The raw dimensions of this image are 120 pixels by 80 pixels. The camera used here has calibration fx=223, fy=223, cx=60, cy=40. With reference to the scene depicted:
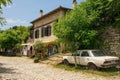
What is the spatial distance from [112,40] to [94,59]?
14.2 ft

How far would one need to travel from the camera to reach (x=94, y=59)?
1800 cm

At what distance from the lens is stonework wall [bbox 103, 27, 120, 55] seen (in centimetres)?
2079

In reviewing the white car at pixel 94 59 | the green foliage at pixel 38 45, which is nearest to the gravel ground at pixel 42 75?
the white car at pixel 94 59

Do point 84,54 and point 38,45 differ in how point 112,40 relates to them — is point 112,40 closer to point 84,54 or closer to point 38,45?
point 84,54

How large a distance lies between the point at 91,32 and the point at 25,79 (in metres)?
9.01

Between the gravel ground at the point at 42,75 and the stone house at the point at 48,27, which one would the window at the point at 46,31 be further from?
the gravel ground at the point at 42,75

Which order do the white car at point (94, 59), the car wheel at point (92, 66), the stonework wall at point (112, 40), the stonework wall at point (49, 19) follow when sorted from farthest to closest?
the stonework wall at point (49, 19) < the stonework wall at point (112, 40) < the car wheel at point (92, 66) < the white car at point (94, 59)

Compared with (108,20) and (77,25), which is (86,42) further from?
(108,20)

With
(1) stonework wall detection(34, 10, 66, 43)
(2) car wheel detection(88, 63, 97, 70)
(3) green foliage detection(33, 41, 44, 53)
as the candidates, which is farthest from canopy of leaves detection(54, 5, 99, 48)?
(3) green foliage detection(33, 41, 44, 53)

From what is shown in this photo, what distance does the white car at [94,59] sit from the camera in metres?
17.2

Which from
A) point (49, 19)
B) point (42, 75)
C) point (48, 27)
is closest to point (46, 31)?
point (48, 27)

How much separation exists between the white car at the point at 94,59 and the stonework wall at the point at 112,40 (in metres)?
2.13

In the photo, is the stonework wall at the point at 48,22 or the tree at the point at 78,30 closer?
the tree at the point at 78,30

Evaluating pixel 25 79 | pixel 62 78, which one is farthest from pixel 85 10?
pixel 25 79
